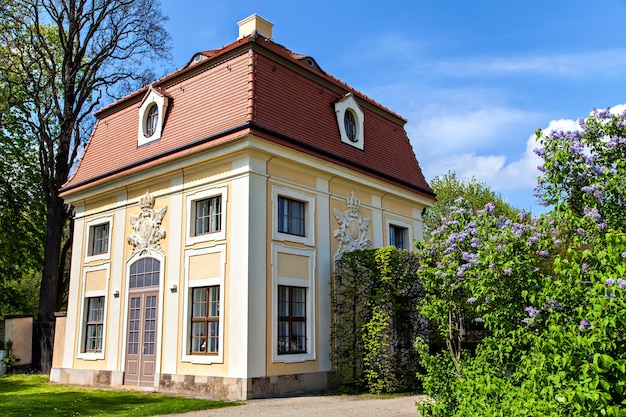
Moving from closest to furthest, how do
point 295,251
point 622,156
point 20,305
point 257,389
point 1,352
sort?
point 622,156
point 257,389
point 295,251
point 1,352
point 20,305

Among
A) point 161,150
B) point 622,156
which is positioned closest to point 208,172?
point 161,150

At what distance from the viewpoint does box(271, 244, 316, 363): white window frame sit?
45.0ft

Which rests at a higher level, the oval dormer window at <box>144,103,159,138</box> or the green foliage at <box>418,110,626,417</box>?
the oval dormer window at <box>144,103,159,138</box>

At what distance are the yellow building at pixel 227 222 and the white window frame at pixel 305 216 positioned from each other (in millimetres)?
34

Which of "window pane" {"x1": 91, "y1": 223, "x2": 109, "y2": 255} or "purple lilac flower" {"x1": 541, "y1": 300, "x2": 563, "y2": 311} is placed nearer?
"purple lilac flower" {"x1": 541, "y1": 300, "x2": 563, "y2": 311}

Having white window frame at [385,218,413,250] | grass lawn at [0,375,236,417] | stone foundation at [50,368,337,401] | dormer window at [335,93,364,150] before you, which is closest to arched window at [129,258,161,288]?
stone foundation at [50,368,337,401]

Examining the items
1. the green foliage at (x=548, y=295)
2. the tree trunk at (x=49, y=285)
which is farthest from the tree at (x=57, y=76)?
the green foliage at (x=548, y=295)

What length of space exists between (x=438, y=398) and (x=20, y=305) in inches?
1162

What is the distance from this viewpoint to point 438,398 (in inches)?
311

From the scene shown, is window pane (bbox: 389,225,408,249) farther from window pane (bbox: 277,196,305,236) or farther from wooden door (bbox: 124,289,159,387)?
wooden door (bbox: 124,289,159,387)

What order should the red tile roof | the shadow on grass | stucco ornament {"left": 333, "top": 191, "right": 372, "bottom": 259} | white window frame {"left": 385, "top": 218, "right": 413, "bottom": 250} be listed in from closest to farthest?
1. the red tile roof
2. stucco ornament {"left": 333, "top": 191, "right": 372, "bottom": 259}
3. the shadow on grass
4. white window frame {"left": 385, "top": 218, "right": 413, "bottom": 250}

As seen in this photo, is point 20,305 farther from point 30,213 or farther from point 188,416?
point 188,416

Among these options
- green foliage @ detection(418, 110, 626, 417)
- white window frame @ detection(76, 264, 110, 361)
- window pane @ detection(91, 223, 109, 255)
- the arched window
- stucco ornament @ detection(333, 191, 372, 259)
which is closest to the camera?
green foliage @ detection(418, 110, 626, 417)

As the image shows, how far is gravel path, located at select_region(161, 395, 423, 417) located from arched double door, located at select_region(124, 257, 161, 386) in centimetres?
438
